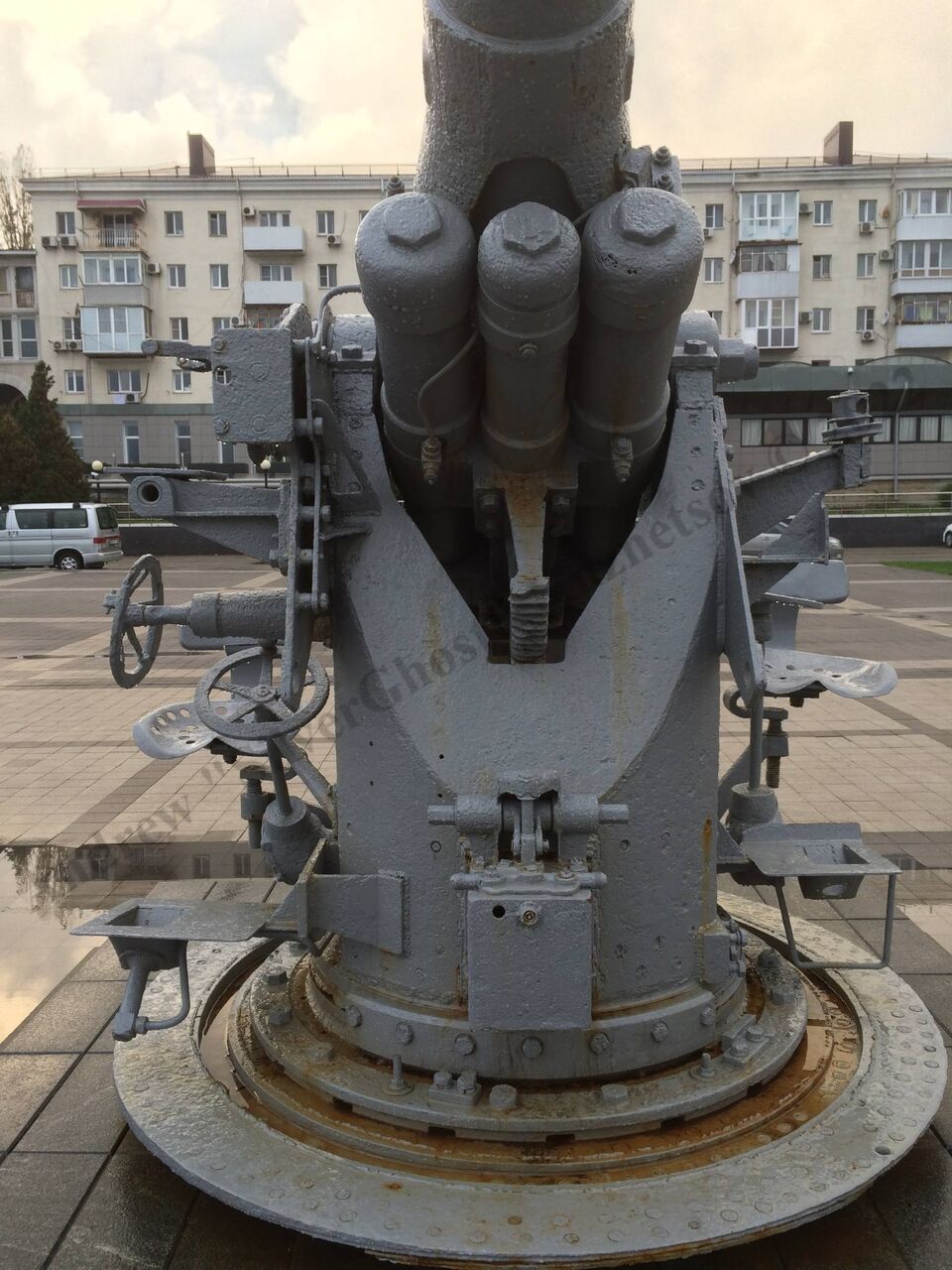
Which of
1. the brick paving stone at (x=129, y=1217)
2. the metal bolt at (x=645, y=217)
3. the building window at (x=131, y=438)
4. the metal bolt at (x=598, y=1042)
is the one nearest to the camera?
the metal bolt at (x=645, y=217)

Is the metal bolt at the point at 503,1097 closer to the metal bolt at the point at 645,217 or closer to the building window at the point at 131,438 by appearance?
the metal bolt at the point at 645,217

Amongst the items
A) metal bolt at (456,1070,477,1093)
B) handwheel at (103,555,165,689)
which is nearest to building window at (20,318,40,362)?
handwheel at (103,555,165,689)

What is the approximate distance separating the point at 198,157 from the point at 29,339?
11063mm

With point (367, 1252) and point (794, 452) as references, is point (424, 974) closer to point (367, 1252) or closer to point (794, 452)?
point (367, 1252)

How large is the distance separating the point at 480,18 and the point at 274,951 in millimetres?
3362

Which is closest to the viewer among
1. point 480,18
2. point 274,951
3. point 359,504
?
point 480,18

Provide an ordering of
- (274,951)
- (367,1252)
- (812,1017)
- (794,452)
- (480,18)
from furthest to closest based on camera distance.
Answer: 1. (794,452)
2. (274,951)
3. (812,1017)
4. (367,1252)
5. (480,18)

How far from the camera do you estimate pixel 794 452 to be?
39.5 metres

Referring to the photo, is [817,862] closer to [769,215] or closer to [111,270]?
[769,215]

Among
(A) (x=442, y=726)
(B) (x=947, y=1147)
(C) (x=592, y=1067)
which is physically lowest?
(B) (x=947, y=1147)

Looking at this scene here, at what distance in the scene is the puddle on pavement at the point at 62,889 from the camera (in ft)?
15.7

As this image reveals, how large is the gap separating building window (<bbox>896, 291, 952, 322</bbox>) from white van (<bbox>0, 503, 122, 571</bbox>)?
30.5 metres

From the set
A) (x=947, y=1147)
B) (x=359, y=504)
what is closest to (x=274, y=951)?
(x=359, y=504)

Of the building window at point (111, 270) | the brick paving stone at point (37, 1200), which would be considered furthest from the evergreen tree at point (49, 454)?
the brick paving stone at point (37, 1200)
